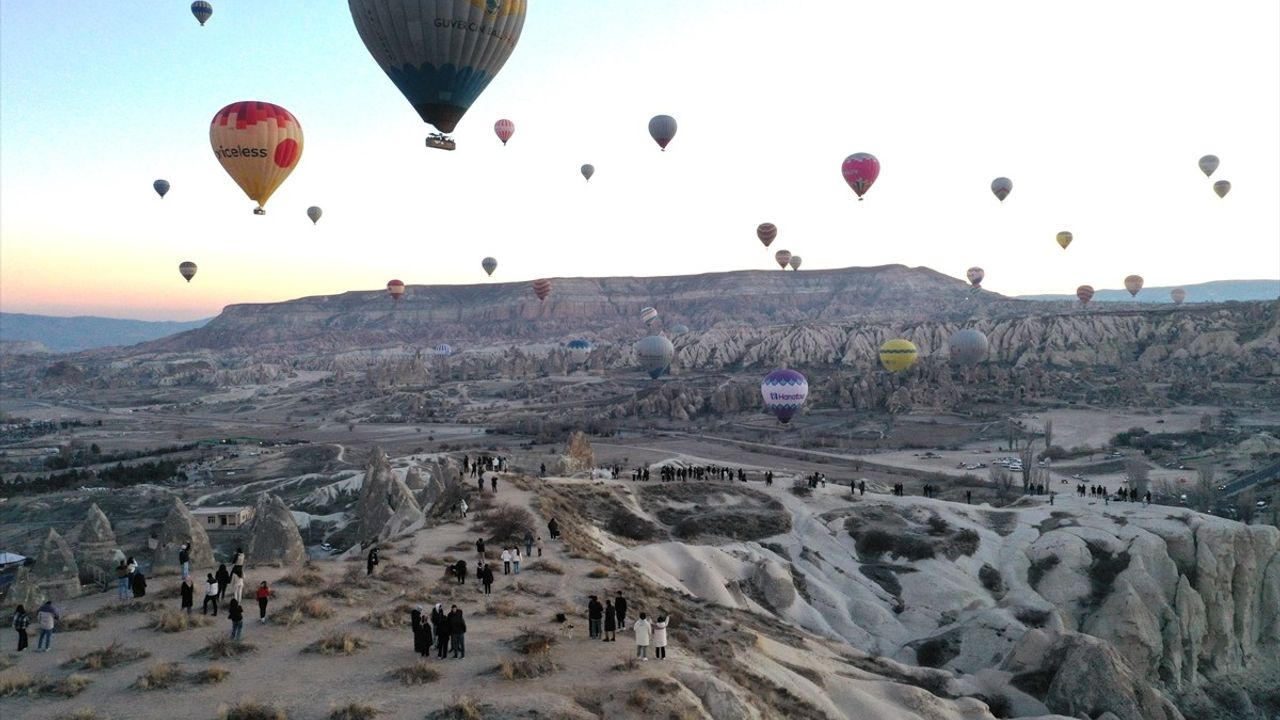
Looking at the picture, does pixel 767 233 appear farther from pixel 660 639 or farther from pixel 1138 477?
pixel 660 639

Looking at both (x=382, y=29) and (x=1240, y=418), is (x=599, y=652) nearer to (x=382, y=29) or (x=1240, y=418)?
(x=382, y=29)

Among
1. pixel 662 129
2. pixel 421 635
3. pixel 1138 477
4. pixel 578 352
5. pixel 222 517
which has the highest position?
pixel 662 129

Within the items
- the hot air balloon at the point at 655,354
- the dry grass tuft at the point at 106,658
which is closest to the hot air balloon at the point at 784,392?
the hot air balloon at the point at 655,354

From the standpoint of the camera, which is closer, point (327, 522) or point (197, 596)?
point (197, 596)

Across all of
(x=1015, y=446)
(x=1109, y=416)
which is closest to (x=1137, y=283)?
(x=1109, y=416)

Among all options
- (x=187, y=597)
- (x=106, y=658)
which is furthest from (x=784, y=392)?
(x=106, y=658)

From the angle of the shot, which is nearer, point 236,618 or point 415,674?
point 415,674
